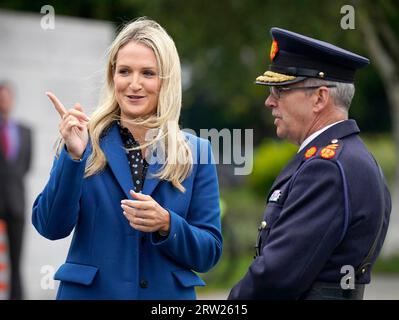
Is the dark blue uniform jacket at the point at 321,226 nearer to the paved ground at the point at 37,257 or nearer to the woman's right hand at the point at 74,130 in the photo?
the woman's right hand at the point at 74,130

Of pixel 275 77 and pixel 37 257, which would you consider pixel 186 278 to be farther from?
pixel 37 257

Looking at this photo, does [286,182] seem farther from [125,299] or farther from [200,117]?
[200,117]

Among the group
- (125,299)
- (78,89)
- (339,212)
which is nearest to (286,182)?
(339,212)

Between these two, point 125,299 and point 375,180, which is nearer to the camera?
point 375,180

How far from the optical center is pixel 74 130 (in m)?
3.78

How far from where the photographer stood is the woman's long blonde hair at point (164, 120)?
393 centimetres

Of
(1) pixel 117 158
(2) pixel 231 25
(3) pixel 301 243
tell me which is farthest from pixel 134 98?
(2) pixel 231 25

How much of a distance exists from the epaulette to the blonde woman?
0.53 metres

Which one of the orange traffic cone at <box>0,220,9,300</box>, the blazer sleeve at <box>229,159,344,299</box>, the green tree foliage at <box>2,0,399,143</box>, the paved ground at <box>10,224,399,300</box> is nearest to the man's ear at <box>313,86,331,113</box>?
the blazer sleeve at <box>229,159,344,299</box>

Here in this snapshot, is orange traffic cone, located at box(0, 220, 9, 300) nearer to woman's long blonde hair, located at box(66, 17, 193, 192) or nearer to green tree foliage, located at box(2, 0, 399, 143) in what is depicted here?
green tree foliage, located at box(2, 0, 399, 143)

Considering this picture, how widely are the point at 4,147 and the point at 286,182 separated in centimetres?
694

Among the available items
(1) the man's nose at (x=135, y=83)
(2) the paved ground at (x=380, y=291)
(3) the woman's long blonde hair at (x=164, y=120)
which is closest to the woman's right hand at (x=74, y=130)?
(3) the woman's long blonde hair at (x=164, y=120)

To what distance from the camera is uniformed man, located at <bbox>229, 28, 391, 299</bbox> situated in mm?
3439
